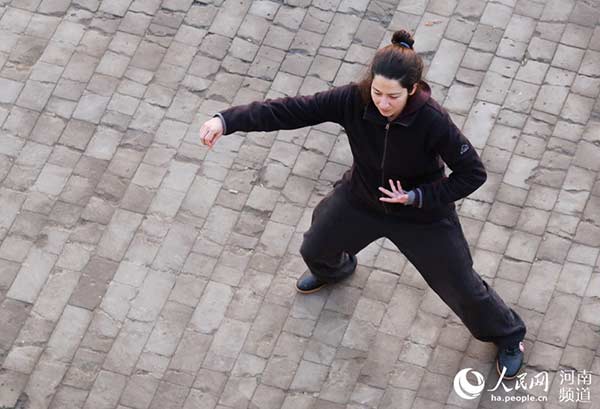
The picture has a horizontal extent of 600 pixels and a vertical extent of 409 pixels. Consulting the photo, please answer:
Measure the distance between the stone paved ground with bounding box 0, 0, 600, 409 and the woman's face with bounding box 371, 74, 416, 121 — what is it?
2057mm

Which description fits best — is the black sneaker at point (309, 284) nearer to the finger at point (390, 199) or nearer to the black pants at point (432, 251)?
the black pants at point (432, 251)

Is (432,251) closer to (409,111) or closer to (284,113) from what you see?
(409,111)

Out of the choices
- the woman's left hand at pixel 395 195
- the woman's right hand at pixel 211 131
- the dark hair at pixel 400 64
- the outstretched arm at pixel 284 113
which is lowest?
the woman's left hand at pixel 395 195

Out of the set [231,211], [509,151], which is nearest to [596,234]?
[509,151]

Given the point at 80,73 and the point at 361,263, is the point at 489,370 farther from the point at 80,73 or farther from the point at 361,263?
the point at 80,73

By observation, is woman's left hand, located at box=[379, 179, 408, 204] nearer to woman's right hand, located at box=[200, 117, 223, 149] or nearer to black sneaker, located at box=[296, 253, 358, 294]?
woman's right hand, located at box=[200, 117, 223, 149]

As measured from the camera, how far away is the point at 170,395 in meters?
7.09

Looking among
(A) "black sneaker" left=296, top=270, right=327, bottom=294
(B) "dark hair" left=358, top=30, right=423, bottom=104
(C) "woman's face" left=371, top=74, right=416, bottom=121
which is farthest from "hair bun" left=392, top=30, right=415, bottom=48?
(A) "black sneaker" left=296, top=270, right=327, bottom=294

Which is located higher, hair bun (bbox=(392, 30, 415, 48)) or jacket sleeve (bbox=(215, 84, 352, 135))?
hair bun (bbox=(392, 30, 415, 48))

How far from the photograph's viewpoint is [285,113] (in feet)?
19.9

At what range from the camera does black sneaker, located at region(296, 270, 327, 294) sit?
7400 mm

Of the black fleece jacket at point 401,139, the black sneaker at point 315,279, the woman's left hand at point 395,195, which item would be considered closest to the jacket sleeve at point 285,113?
the black fleece jacket at point 401,139

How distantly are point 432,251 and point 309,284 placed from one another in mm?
1333

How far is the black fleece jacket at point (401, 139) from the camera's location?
582 cm
